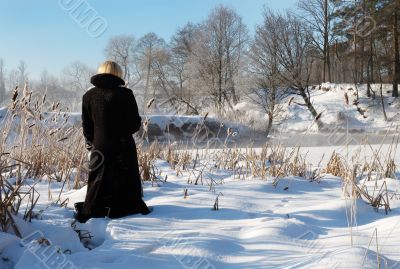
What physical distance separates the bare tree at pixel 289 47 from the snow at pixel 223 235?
1922cm

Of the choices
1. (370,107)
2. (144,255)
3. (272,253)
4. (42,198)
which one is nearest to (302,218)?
(272,253)

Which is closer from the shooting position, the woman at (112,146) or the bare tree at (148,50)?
the woman at (112,146)

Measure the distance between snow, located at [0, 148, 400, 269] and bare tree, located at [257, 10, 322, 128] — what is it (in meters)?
19.2

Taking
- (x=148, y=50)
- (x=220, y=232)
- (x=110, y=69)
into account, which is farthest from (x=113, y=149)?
(x=148, y=50)

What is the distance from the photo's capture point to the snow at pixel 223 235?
195 cm

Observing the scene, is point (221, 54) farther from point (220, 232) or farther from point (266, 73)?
point (220, 232)

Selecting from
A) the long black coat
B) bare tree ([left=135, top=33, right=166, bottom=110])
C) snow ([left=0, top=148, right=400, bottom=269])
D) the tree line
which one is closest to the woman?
Result: the long black coat

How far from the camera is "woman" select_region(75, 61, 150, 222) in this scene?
294 centimetres

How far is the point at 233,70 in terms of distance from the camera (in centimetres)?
2683

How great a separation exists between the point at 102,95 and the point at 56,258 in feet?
4.52

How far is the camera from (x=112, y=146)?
3.01m

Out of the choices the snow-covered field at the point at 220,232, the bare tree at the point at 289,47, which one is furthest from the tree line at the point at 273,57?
the snow-covered field at the point at 220,232

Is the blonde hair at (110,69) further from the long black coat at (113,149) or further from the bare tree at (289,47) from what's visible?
the bare tree at (289,47)

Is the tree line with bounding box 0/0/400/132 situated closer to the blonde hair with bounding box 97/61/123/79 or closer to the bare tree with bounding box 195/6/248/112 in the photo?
the bare tree with bounding box 195/6/248/112
